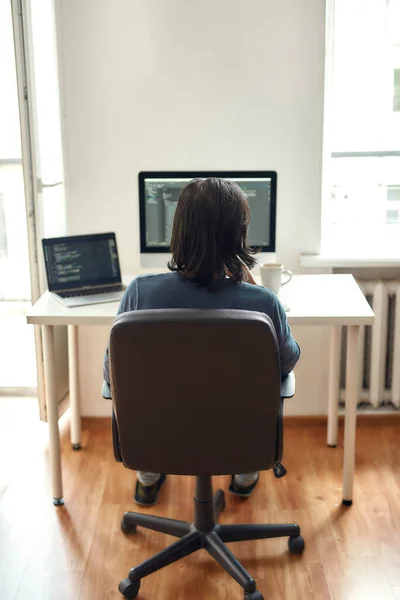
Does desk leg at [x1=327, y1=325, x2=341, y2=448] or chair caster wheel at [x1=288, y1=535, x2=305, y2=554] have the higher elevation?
desk leg at [x1=327, y1=325, x2=341, y2=448]

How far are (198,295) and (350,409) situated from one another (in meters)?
0.90

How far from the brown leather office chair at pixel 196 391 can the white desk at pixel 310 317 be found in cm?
44

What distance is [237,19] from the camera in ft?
9.36

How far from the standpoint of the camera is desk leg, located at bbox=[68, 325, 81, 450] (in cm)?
294

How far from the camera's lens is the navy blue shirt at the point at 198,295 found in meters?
1.87

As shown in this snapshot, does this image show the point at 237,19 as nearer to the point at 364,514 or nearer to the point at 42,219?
the point at 42,219

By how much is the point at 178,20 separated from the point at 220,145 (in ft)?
1.58

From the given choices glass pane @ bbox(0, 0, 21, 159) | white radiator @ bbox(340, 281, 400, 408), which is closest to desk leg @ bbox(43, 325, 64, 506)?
white radiator @ bbox(340, 281, 400, 408)

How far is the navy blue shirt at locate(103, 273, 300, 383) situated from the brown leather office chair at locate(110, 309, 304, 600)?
0.13 m

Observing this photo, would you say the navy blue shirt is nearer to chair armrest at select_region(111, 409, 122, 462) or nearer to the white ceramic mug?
chair armrest at select_region(111, 409, 122, 462)

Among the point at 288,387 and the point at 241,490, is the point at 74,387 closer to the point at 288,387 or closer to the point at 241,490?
the point at 241,490

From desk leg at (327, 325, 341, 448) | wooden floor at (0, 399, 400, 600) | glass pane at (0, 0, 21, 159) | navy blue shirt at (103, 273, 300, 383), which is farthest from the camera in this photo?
glass pane at (0, 0, 21, 159)

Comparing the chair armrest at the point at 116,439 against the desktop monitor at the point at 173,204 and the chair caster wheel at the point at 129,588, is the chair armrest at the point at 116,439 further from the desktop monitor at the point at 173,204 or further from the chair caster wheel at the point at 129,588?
the desktop monitor at the point at 173,204

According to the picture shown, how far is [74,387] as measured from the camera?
301 cm
